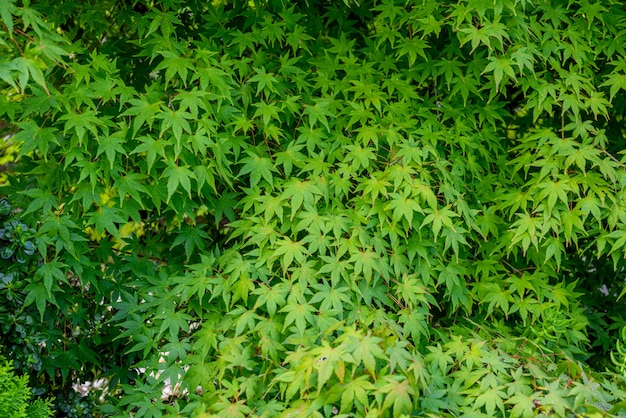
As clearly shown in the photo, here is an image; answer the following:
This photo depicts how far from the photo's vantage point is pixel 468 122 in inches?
154

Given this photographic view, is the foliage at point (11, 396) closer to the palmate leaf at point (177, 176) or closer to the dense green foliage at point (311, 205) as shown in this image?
the dense green foliage at point (311, 205)

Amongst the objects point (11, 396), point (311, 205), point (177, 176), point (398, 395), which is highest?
point (177, 176)

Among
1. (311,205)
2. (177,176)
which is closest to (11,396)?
(177,176)

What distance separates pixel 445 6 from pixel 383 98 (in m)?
0.60

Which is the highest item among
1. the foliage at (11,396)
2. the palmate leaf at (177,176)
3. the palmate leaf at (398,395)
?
the palmate leaf at (177,176)

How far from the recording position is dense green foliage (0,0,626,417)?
3.08 metres

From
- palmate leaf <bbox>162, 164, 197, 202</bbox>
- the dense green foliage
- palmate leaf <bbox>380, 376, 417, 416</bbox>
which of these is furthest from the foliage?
palmate leaf <bbox>380, 376, 417, 416</bbox>

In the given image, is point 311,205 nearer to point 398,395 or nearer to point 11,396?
point 398,395

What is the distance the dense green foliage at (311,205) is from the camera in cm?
308

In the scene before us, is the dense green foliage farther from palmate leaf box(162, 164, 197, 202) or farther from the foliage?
the foliage

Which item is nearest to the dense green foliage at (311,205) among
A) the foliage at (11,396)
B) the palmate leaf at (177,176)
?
the palmate leaf at (177,176)

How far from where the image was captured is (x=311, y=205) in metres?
3.37

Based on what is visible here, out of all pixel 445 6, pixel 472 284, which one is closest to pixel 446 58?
pixel 445 6

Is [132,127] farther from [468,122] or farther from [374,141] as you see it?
[468,122]
